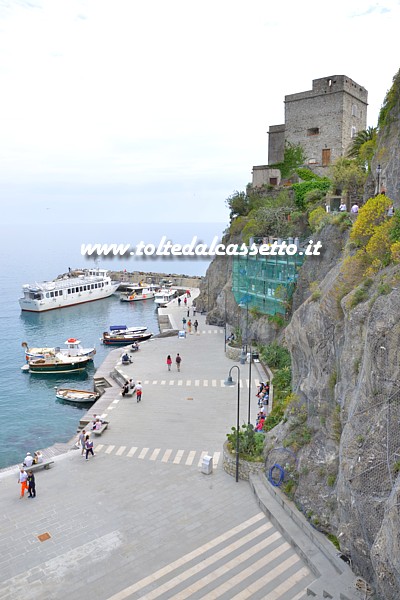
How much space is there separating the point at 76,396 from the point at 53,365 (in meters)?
8.24

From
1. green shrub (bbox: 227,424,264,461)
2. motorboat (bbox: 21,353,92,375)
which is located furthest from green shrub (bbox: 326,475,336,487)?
motorboat (bbox: 21,353,92,375)

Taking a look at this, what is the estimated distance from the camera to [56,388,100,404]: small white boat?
33.8m

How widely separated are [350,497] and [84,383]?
31.4 m

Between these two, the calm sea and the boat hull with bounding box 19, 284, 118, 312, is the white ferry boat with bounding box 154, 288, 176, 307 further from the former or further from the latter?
the boat hull with bounding box 19, 284, 118, 312

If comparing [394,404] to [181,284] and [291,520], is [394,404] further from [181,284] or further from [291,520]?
[181,284]

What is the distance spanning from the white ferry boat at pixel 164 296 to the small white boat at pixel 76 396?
38.1 metres

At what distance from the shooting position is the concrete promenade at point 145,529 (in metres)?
13.1

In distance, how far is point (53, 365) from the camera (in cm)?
4156

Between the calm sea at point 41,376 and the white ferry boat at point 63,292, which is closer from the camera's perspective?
the calm sea at point 41,376

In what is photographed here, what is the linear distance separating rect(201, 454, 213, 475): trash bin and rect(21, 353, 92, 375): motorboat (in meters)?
25.5

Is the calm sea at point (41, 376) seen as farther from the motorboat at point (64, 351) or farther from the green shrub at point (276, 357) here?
the green shrub at point (276, 357)

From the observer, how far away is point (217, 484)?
1819 cm

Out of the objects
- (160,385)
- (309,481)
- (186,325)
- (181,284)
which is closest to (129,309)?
(181,284)

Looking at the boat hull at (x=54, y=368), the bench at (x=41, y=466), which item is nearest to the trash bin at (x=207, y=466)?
the bench at (x=41, y=466)
